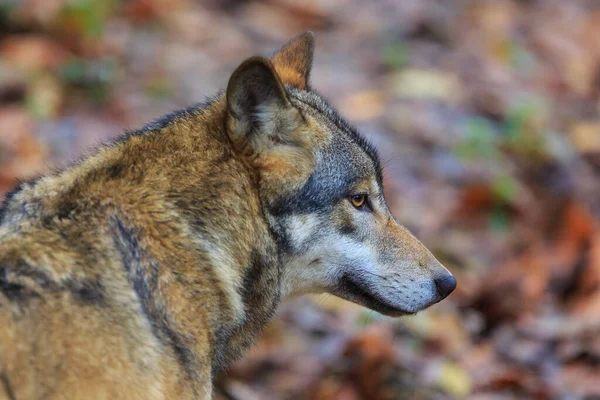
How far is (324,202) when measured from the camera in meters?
4.61

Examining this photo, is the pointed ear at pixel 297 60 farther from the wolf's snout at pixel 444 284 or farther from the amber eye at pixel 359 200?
→ the wolf's snout at pixel 444 284

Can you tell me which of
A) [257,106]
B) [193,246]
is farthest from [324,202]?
[193,246]

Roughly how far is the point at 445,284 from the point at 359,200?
25.5 inches

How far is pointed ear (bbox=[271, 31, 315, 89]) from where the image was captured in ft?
17.3

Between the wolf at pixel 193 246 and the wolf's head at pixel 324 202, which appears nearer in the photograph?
the wolf at pixel 193 246

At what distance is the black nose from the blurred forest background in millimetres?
1618

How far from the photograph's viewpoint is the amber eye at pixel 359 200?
4.74m

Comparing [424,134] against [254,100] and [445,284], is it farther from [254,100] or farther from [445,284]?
[254,100]

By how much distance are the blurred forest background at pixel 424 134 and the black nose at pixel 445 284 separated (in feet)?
5.31

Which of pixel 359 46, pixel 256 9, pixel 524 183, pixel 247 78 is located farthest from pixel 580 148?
pixel 247 78


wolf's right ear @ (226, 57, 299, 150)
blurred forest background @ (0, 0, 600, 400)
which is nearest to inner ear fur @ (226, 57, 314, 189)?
wolf's right ear @ (226, 57, 299, 150)

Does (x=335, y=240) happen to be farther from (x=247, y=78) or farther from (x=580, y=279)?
(x=580, y=279)

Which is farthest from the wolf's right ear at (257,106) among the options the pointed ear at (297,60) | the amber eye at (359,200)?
the pointed ear at (297,60)

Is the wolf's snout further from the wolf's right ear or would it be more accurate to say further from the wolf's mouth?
the wolf's right ear
